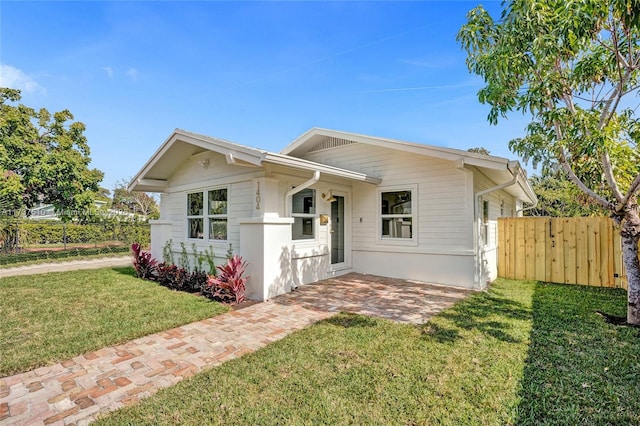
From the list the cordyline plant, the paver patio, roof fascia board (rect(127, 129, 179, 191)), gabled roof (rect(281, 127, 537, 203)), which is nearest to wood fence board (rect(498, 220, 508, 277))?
gabled roof (rect(281, 127, 537, 203))

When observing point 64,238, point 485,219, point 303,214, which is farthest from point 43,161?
point 485,219

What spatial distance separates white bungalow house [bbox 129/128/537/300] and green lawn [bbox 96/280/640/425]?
259cm

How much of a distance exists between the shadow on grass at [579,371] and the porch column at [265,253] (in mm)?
4581

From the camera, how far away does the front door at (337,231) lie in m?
8.84

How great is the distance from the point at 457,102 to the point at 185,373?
10.5 metres

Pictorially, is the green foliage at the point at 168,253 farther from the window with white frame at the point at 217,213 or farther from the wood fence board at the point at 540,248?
the wood fence board at the point at 540,248

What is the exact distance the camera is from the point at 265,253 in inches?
252

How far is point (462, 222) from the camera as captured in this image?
7434 mm

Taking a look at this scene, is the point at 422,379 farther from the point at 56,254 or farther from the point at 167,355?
the point at 56,254

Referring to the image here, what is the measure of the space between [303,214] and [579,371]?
18.8ft

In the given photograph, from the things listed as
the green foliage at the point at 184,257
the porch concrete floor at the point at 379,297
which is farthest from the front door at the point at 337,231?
the green foliage at the point at 184,257

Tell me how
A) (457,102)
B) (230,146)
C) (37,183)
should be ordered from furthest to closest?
(37,183) → (457,102) → (230,146)

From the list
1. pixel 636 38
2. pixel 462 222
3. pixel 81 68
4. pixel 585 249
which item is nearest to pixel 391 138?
pixel 462 222

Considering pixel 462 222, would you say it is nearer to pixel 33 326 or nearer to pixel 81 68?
pixel 33 326
